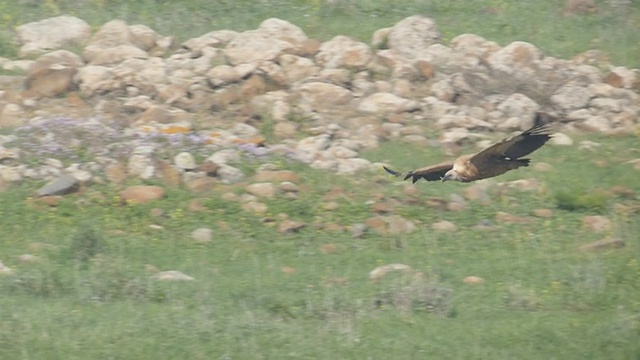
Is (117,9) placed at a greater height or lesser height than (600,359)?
lesser

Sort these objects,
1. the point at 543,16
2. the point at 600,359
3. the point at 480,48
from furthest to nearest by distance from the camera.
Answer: the point at 543,16, the point at 480,48, the point at 600,359

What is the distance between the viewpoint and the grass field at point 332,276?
7.77 metres

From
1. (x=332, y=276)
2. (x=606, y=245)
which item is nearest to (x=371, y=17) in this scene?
(x=606, y=245)

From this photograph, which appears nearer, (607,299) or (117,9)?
(607,299)

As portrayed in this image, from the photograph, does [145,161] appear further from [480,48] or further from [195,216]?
[480,48]

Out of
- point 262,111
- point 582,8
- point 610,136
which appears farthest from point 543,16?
point 262,111

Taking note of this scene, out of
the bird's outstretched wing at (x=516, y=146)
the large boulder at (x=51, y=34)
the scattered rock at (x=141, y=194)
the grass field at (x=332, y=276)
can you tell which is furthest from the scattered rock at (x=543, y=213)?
the large boulder at (x=51, y=34)

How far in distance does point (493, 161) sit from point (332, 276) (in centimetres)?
160

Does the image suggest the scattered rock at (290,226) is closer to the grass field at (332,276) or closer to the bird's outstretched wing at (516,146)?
the grass field at (332,276)

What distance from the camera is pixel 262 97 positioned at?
44.4 ft

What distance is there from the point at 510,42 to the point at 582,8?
55.9 inches

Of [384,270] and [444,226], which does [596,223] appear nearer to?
[444,226]

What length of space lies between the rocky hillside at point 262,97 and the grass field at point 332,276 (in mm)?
392

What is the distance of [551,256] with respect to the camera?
10.1 metres
